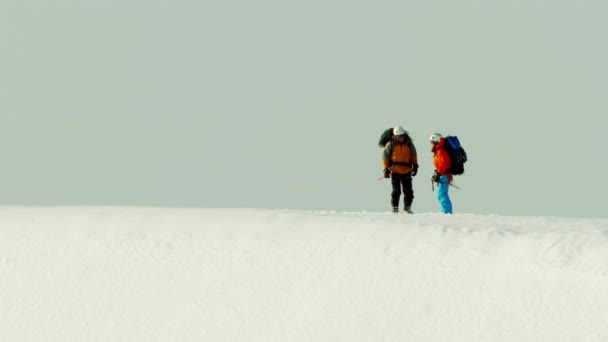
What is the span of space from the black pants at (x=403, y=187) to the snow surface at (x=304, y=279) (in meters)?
2.44

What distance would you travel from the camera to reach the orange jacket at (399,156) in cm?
1719

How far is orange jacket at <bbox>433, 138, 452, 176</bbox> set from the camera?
17.3 metres

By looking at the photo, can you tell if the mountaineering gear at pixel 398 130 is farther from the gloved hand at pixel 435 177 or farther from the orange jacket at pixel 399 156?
the gloved hand at pixel 435 177

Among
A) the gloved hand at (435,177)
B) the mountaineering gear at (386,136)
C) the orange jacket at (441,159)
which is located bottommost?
the gloved hand at (435,177)

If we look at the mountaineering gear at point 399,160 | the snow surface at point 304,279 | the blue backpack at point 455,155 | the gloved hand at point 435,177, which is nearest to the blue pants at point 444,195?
Result: the gloved hand at point 435,177

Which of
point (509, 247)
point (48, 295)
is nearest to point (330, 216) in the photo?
point (509, 247)

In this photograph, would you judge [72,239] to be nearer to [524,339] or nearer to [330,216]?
[330,216]

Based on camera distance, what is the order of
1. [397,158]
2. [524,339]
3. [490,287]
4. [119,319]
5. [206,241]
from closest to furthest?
[524,339]
[490,287]
[119,319]
[206,241]
[397,158]

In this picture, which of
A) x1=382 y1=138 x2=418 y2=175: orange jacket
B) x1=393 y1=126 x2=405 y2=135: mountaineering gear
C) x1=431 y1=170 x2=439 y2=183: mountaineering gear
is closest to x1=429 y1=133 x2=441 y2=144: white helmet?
x1=382 y1=138 x2=418 y2=175: orange jacket

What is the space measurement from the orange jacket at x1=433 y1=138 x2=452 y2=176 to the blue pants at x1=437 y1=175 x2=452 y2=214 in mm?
137

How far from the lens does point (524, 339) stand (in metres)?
11.2

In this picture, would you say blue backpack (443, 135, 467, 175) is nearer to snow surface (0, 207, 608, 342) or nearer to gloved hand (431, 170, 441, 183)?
gloved hand (431, 170, 441, 183)

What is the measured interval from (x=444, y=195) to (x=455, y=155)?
27.6 inches

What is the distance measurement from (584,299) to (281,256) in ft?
12.6
